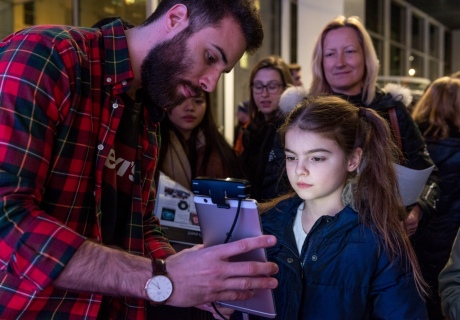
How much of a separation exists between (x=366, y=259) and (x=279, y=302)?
302mm

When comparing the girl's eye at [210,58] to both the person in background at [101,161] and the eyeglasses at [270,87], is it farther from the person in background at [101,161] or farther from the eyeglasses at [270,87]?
the eyeglasses at [270,87]

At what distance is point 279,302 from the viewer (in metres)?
1.62

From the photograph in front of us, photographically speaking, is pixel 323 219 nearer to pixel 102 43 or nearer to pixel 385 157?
pixel 385 157

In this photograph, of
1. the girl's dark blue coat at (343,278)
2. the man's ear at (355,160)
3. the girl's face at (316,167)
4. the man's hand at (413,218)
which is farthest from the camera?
the man's hand at (413,218)

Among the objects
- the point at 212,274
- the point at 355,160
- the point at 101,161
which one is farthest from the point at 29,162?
the point at 355,160

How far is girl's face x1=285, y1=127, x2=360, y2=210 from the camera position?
5.51 feet

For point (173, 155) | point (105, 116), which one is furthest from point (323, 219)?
point (173, 155)

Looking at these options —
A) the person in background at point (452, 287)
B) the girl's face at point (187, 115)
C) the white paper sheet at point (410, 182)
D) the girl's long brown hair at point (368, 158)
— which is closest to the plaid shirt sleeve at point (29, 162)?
the girl's long brown hair at point (368, 158)

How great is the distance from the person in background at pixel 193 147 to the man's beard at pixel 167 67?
125 centimetres

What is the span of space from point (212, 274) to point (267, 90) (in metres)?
2.68

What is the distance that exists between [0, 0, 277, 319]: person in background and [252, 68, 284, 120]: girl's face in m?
1.92

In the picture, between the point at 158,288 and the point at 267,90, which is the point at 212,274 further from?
the point at 267,90

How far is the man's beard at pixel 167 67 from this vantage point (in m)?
1.57

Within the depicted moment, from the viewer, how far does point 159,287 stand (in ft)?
4.02
